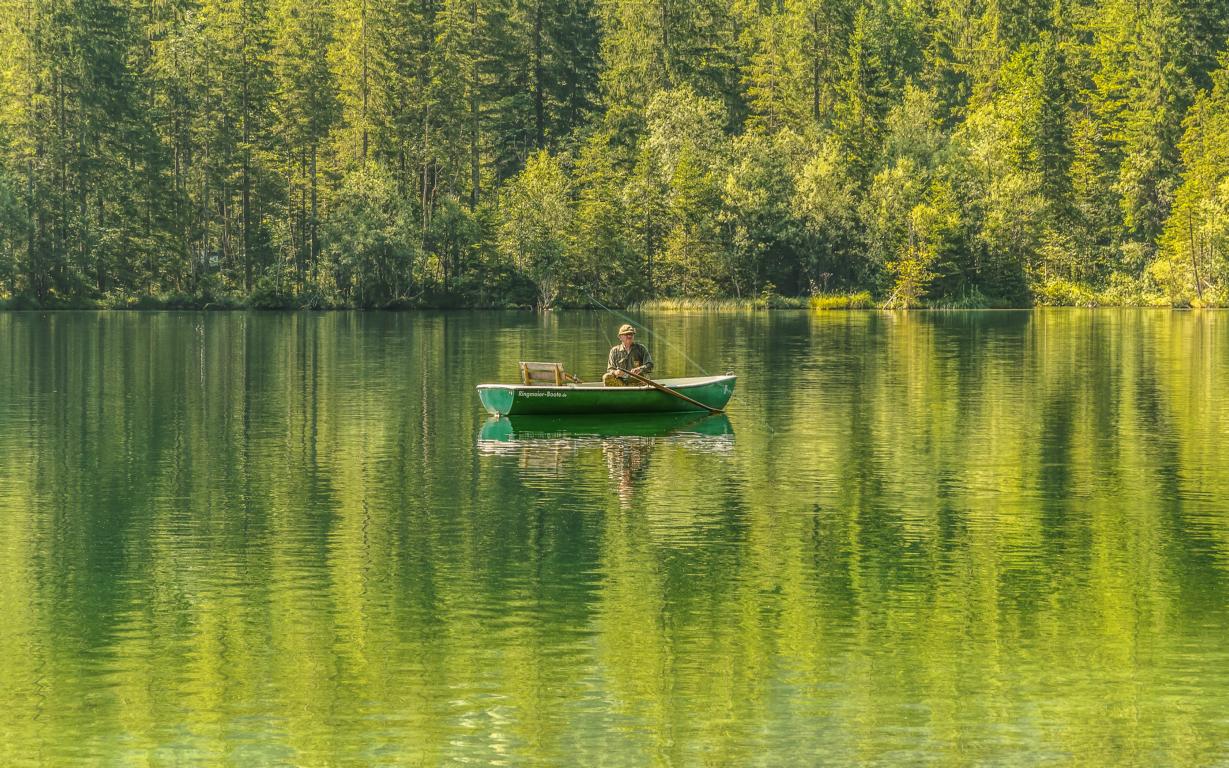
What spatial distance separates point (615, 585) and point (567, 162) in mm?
113966

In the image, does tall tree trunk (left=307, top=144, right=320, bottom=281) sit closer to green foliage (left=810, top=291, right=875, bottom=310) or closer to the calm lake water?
green foliage (left=810, top=291, right=875, bottom=310)

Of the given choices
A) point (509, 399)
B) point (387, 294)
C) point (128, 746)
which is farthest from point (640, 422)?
point (387, 294)

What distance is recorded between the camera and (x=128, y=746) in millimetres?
11180

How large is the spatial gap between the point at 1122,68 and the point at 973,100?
12.2 metres

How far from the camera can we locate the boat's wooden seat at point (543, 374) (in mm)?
33312

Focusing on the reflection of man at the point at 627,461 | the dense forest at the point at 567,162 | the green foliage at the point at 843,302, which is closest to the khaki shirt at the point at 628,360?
the reflection of man at the point at 627,461

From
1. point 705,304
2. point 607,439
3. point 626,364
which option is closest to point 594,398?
point 626,364

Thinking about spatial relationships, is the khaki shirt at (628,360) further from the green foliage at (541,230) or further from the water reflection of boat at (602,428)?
the green foliage at (541,230)

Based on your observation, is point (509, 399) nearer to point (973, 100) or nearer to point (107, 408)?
point (107, 408)

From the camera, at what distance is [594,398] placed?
3306cm

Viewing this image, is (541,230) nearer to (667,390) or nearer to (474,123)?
(474,123)

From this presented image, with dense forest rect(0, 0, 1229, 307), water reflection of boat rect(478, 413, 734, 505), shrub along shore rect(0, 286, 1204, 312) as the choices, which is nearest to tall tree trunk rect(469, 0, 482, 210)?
dense forest rect(0, 0, 1229, 307)

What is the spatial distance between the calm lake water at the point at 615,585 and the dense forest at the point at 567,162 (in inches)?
2907

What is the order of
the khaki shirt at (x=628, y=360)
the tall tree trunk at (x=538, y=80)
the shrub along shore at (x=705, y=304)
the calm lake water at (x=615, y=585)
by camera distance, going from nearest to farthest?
the calm lake water at (x=615, y=585) < the khaki shirt at (x=628, y=360) < the shrub along shore at (x=705, y=304) < the tall tree trunk at (x=538, y=80)
